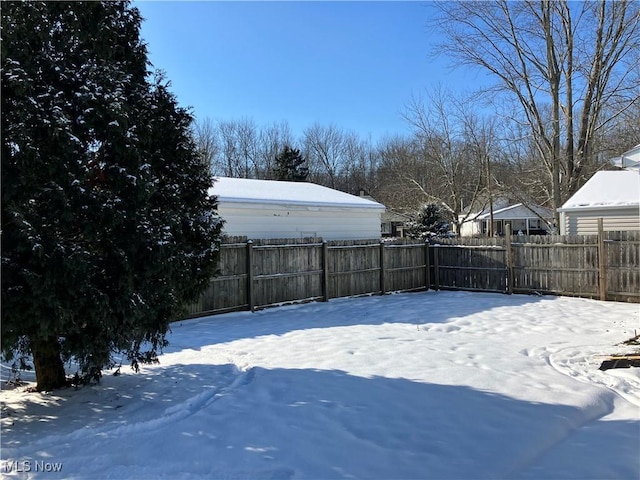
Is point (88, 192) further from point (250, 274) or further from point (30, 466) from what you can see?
point (250, 274)

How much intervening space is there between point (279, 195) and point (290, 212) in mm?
765

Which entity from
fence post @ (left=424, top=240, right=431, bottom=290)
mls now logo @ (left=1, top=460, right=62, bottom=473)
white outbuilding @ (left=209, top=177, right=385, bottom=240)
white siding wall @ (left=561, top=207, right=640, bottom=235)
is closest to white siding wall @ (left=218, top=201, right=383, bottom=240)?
white outbuilding @ (left=209, top=177, right=385, bottom=240)

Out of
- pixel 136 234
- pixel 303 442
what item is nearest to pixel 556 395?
pixel 303 442

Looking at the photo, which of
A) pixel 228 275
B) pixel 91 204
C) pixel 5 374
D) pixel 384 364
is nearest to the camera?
pixel 91 204

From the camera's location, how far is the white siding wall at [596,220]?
1577 cm

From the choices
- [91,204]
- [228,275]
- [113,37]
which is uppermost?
[113,37]

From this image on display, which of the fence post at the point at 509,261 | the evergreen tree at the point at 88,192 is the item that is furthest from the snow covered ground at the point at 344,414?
the fence post at the point at 509,261

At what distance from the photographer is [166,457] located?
354 cm

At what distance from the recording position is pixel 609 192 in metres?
16.6

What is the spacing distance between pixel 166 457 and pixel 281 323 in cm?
622

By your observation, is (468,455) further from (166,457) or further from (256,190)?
(256,190)

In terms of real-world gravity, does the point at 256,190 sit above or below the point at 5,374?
above

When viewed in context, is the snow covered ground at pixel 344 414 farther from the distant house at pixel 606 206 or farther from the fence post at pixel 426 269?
the distant house at pixel 606 206

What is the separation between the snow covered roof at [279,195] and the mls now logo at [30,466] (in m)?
10.3
